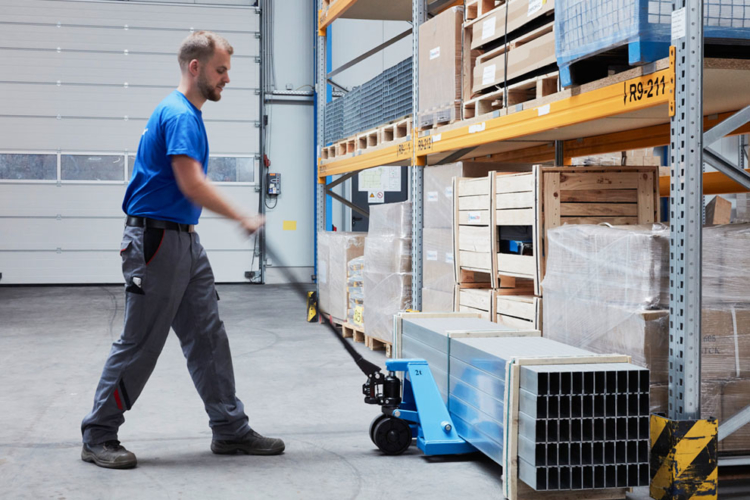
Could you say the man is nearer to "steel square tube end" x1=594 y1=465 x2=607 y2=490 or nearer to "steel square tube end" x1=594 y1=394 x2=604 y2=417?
"steel square tube end" x1=594 y1=394 x2=604 y2=417

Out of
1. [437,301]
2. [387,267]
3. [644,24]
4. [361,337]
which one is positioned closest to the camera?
[644,24]

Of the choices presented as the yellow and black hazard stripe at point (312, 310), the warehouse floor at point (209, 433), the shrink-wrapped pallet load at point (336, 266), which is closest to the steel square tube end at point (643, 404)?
the warehouse floor at point (209, 433)

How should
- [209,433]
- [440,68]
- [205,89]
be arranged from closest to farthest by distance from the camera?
1. [205,89]
2. [209,433]
3. [440,68]

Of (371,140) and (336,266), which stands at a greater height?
(371,140)

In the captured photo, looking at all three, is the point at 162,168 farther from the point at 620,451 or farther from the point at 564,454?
the point at 620,451

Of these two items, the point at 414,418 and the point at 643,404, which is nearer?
the point at 643,404

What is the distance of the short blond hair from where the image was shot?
12.0ft

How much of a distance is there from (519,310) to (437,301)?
135 centimetres

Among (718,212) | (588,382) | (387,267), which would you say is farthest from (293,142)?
(588,382)

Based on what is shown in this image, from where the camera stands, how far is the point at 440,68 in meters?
5.73

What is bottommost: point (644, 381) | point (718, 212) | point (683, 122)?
point (644, 381)

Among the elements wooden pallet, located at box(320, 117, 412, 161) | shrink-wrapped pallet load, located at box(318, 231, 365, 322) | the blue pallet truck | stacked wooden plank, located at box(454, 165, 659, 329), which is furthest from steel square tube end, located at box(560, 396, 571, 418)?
shrink-wrapped pallet load, located at box(318, 231, 365, 322)

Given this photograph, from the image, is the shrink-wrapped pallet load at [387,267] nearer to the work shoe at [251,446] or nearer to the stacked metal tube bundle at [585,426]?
the work shoe at [251,446]

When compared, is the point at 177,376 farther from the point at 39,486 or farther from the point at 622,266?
the point at 622,266
